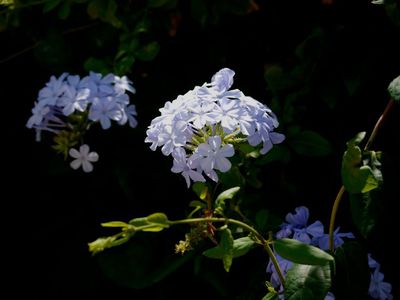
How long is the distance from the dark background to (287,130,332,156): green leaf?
3.4 inches

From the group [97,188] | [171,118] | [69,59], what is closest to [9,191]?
[97,188]

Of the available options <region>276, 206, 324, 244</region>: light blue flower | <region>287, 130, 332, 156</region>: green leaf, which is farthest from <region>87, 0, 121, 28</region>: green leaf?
<region>276, 206, 324, 244</region>: light blue flower

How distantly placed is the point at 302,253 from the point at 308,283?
0.08m

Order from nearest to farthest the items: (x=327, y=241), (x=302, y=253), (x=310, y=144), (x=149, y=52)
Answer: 1. (x=302, y=253)
2. (x=327, y=241)
3. (x=310, y=144)
4. (x=149, y=52)

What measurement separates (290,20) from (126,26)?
54cm

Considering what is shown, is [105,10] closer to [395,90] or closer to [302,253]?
[395,90]

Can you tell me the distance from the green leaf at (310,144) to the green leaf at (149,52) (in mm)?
519

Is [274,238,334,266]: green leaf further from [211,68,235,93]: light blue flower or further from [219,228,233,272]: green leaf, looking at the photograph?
[211,68,235,93]: light blue flower

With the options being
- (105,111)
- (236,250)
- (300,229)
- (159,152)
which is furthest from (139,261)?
(236,250)

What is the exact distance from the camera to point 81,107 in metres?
1.77

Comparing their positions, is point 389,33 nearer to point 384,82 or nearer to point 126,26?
point 384,82

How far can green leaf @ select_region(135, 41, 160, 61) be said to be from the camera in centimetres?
198

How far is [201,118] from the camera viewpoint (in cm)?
124

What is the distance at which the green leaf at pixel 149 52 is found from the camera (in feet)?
6.51
